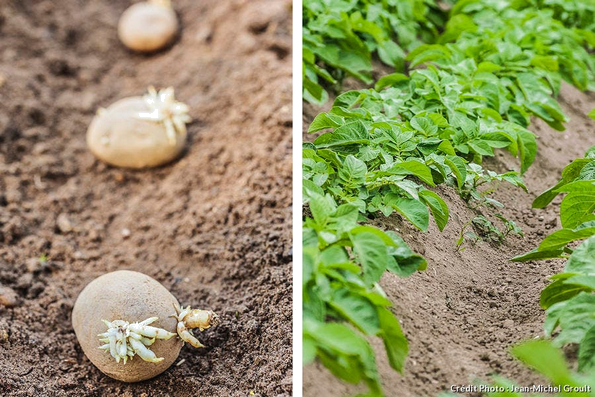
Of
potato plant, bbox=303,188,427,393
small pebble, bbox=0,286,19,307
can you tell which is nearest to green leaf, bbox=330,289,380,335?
potato plant, bbox=303,188,427,393

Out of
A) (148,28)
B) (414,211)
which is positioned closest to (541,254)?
(414,211)

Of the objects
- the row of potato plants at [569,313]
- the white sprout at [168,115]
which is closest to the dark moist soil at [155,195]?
the white sprout at [168,115]

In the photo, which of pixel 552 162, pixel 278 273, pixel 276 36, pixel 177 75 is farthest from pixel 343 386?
pixel 177 75

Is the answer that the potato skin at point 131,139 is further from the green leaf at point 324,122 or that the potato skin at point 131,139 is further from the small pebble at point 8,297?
the green leaf at point 324,122

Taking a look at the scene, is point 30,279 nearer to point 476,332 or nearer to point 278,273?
point 278,273

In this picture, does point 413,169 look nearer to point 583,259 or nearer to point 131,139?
point 583,259

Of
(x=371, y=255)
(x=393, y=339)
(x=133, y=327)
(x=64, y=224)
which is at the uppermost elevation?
(x=371, y=255)

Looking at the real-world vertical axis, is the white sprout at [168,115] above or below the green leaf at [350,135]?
below

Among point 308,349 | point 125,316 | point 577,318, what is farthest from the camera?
point 125,316

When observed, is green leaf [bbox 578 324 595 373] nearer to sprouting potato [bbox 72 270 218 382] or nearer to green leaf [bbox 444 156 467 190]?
green leaf [bbox 444 156 467 190]
